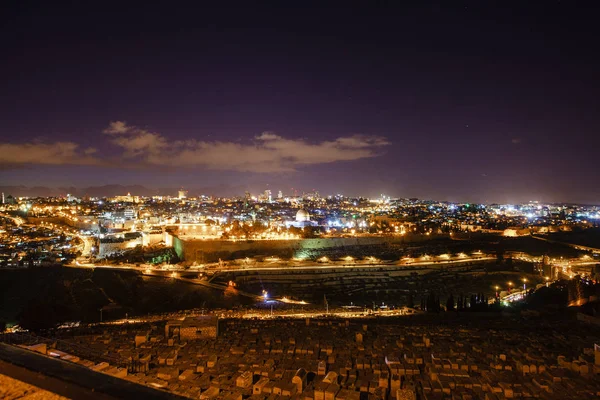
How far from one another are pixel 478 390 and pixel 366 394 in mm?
1700

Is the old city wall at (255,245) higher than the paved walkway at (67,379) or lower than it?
lower

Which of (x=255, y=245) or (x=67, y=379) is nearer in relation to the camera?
(x=67, y=379)

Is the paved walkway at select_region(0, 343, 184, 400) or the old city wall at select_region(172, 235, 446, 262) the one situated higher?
the paved walkway at select_region(0, 343, 184, 400)

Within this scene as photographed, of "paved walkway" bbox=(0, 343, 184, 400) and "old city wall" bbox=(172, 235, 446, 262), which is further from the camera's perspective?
"old city wall" bbox=(172, 235, 446, 262)

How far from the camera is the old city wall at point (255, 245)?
94.0 ft

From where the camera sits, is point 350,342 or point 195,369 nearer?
point 195,369

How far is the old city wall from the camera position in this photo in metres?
28.6

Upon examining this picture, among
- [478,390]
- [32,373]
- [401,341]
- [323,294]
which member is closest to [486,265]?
[323,294]

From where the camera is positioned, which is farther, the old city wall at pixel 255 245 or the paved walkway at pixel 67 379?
the old city wall at pixel 255 245

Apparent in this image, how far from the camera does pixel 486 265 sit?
25844 mm

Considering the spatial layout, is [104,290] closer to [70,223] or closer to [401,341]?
[401,341]

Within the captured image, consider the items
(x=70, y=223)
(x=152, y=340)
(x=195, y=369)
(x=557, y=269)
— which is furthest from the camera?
(x=70, y=223)

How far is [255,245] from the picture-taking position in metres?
31.2

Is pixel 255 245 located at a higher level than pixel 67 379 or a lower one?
lower
